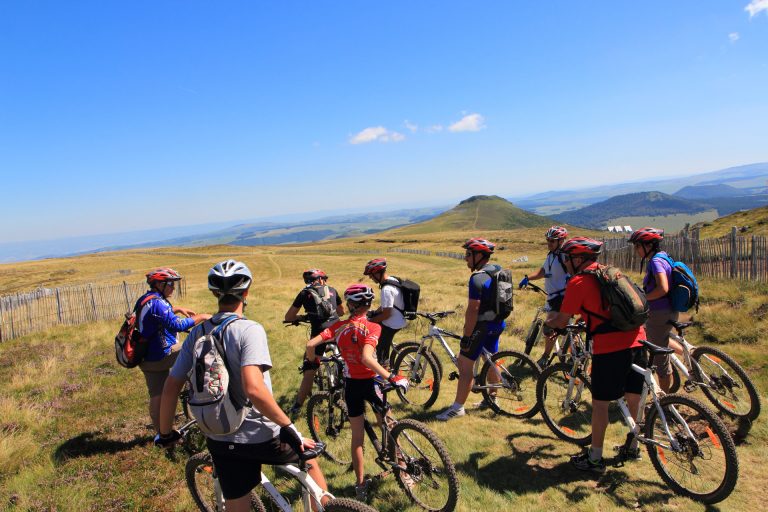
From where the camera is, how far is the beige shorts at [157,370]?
6129 millimetres

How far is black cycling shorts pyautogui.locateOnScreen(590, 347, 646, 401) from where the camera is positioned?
181 inches

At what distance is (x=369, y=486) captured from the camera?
5027 millimetres

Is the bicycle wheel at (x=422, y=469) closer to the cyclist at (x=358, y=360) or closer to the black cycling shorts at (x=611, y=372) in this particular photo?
the cyclist at (x=358, y=360)

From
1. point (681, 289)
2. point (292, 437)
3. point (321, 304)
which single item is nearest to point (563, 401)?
point (681, 289)

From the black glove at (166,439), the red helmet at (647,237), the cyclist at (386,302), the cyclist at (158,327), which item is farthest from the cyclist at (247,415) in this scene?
the red helmet at (647,237)

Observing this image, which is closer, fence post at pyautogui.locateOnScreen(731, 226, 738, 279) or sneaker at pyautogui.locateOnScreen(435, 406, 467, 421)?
sneaker at pyautogui.locateOnScreen(435, 406, 467, 421)

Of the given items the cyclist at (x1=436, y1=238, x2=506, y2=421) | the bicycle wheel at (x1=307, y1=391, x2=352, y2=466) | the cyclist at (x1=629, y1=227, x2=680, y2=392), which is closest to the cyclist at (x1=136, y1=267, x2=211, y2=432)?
the bicycle wheel at (x1=307, y1=391, x2=352, y2=466)

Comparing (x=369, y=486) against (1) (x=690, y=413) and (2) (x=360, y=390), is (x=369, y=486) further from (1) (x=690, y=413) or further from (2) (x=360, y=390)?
(1) (x=690, y=413)

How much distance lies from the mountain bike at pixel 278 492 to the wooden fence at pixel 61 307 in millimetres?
15921

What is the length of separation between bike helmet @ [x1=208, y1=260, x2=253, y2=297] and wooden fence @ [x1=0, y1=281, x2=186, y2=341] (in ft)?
57.8

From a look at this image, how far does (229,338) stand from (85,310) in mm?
20871

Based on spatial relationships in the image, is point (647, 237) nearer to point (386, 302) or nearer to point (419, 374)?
point (386, 302)

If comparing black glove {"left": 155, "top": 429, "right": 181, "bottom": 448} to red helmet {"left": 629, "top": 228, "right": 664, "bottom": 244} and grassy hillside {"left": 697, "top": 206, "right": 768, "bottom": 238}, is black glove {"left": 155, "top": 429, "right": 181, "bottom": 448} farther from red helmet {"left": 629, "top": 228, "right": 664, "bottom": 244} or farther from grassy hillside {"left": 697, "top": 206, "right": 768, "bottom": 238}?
grassy hillside {"left": 697, "top": 206, "right": 768, "bottom": 238}

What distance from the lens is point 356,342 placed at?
4445mm
